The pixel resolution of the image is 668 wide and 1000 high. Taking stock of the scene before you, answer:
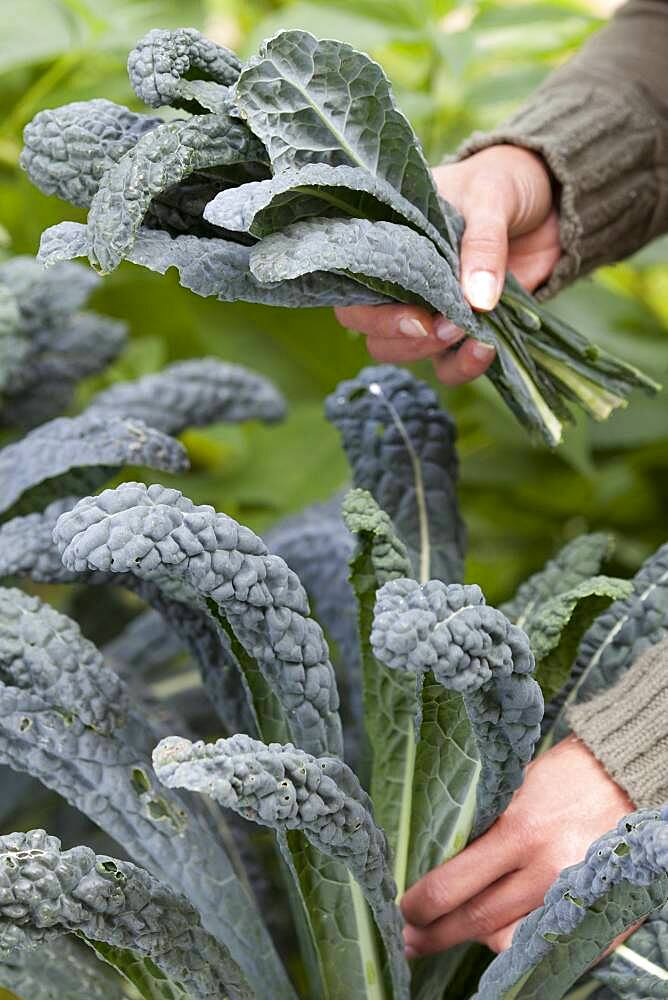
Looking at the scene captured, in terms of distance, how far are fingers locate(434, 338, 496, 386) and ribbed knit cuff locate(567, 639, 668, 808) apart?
18 cm

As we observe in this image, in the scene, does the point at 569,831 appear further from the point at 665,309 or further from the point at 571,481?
the point at 665,309

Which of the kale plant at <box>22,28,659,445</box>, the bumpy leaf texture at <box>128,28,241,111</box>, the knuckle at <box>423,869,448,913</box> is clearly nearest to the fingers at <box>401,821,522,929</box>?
the knuckle at <box>423,869,448,913</box>

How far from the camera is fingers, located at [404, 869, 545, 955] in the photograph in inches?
19.3

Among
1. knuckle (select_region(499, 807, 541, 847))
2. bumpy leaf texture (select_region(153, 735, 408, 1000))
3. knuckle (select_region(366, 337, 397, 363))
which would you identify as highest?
knuckle (select_region(366, 337, 397, 363))

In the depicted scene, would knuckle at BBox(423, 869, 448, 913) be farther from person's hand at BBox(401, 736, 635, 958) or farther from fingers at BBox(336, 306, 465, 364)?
fingers at BBox(336, 306, 465, 364)

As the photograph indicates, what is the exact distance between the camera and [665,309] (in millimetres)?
1533

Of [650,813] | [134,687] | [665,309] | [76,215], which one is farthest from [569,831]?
[665,309]

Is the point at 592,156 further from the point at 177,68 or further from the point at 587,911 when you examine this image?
the point at 587,911

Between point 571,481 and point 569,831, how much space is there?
68cm

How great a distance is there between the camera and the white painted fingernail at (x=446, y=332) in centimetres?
59

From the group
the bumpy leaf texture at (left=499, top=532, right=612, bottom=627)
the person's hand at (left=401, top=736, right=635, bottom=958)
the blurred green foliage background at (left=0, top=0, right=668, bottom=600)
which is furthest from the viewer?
the blurred green foliage background at (left=0, top=0, right=668, bottom=600)

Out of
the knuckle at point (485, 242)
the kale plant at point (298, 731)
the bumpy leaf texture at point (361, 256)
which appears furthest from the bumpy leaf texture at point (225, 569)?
the knuckle at point (485, 242)

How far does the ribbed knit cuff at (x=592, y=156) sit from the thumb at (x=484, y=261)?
0.43 ft

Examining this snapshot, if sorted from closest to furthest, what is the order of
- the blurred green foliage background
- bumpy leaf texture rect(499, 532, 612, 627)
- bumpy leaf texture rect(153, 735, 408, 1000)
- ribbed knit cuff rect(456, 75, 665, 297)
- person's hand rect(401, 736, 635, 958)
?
bumpy leaf texture rect(153, 735, 408, 1000), person's hand rect(401, 736, 635, 958), bumpy leaf texture rect(499, 532, 612, 627), ribbed knit cuff rect(456, 75, 665, 297), the blurred green foliage background
